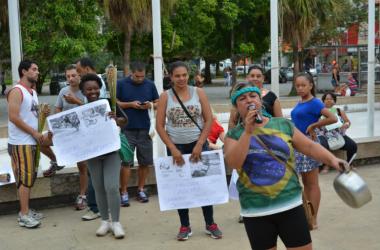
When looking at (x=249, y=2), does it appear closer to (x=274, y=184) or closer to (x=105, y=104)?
(x=105, y=104)

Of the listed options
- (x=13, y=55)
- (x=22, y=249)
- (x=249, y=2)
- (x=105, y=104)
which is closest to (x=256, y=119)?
(x=105, y=104)

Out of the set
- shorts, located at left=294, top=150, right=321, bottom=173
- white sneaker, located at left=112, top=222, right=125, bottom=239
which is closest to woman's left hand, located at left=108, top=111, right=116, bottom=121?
white sneaker, located at left=112, top=222, right=125, bottom=239

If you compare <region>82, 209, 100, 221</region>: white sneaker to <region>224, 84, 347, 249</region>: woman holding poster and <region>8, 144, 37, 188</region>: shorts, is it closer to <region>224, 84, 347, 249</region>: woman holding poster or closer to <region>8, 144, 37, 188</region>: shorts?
<region>8, 144, 37, 188</region>: shorts

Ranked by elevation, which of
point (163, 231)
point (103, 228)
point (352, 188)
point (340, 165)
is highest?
point (340, 165)

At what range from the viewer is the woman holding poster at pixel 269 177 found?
2789 mm

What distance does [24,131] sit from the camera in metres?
5.05

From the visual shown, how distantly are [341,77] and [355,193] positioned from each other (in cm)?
2174

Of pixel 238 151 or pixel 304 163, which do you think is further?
pixel 304 163

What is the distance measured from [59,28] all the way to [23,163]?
35.5 ft

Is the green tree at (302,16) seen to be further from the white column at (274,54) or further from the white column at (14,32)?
the white column at (14,32)

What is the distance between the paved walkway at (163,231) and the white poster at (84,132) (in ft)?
2.52

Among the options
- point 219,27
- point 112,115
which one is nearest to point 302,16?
point 219,27

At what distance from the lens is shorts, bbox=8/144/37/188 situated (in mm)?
5094

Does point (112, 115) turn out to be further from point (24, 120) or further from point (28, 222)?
point (28, 222)
